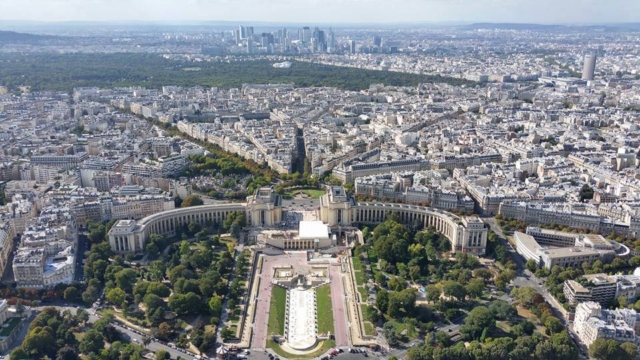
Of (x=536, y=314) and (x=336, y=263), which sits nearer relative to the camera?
(x=536, y=314)

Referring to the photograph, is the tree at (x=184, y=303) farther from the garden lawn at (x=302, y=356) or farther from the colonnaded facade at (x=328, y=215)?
the colonnaded facade at (x=328, y=215)

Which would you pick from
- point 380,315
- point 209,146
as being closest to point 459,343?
point 380,315

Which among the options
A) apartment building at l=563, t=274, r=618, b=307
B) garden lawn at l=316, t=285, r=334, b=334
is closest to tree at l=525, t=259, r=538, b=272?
apartment building at l=563, t=274, r=618, b=307

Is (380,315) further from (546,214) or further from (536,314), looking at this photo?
(546,214)

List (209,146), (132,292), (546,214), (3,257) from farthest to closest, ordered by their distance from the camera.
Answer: (209,146) → (546,214) → (3,257) → (132,292)

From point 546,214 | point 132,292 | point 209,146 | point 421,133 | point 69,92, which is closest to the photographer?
point 132,292

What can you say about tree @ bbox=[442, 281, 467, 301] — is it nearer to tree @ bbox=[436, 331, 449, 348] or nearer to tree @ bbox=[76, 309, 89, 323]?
tree @ bbox=[436, 331, 449, 348]

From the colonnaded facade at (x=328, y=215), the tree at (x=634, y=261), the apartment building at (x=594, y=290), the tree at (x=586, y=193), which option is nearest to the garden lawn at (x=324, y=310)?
the colonnaded facade at (x=328, y=215)

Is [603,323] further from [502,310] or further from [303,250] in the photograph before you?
[303,250]
